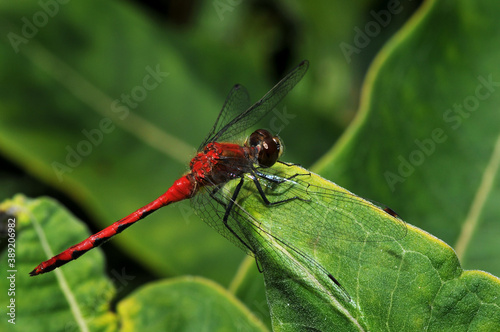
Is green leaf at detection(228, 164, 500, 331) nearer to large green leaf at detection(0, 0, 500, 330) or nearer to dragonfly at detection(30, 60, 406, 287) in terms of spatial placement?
dragonfly at detection(30, 60, 406, 287)

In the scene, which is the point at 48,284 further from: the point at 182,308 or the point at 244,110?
the point at 244,110

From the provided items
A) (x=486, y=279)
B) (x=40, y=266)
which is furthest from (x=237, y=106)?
(x=486, y=279)

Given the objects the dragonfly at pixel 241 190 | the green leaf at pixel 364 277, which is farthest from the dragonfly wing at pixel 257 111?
the green leaf at pixel 364 277

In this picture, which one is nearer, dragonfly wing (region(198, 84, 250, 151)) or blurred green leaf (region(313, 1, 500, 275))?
blurred green leaf (region(313, 1, 500, 275))

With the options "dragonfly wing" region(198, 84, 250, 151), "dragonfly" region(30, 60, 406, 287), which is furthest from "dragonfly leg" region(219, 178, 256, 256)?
"dragonfly wing" region(198, 84, 250, 151)

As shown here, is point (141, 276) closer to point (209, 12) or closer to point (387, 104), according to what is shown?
point (387, 104)

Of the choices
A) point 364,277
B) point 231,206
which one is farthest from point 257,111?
point 364,277
